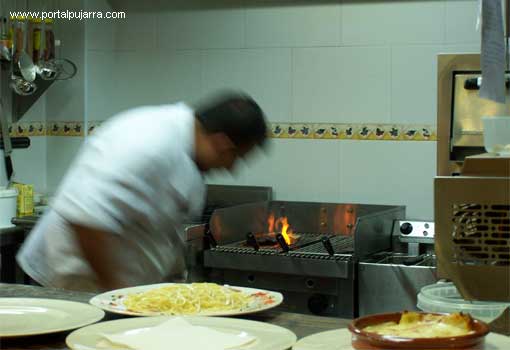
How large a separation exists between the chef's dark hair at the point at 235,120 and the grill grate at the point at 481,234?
0.78 m

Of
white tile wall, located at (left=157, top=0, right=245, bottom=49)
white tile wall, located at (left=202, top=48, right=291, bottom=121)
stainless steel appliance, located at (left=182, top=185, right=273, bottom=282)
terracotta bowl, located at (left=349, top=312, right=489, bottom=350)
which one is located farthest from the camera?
white tile wall, located at (left=157, top=0, right=245, bottom=49)

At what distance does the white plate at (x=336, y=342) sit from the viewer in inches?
58.8

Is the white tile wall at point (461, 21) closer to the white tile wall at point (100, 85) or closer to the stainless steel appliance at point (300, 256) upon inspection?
the stainless steel appliance at point (300, 256)

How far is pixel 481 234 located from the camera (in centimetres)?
139

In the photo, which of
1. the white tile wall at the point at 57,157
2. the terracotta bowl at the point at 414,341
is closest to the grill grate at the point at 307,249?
the white tile wall at the point at 57,157

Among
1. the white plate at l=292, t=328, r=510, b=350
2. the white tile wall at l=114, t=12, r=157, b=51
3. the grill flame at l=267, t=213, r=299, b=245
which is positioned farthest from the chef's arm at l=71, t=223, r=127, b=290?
the white tile wall at l=114, t=12, r=157, b=51

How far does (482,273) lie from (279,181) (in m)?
3.04

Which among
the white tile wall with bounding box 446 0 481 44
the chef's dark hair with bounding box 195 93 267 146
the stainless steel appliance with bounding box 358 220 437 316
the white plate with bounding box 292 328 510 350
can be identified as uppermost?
the white tile wall with bounding box 446 0 481 44

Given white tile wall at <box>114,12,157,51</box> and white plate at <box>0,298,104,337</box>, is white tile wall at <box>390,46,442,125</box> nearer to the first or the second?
white tile wall at <box>114,12,157,51</box>

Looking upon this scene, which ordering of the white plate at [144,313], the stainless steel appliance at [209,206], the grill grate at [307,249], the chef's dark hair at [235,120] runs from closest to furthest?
the white plate at [144,313], the chef's dark hair at [235,120], the grill grate at [307,249], the stainless steel appliance at [209,206]

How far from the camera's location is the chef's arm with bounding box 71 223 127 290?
199 centimetres

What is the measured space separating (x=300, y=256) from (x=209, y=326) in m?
1.71

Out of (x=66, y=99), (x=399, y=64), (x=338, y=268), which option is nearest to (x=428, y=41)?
(x=399, y=64)

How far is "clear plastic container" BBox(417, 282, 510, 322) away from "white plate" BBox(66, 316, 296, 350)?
0.33 metres
